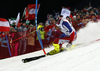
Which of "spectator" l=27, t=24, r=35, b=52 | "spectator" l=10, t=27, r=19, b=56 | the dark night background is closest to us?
"spectator" l=10, t=27, r=19, b=56

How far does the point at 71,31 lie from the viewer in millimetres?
6082

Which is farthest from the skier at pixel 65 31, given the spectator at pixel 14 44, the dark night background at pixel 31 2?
the dark night background at pixel 31 2

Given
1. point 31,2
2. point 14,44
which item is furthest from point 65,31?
point 31,2

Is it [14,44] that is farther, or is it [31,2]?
[31,2]

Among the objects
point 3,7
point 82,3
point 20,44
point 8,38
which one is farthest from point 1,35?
point 82,3

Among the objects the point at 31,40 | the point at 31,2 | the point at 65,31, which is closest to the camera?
the point at 65,31

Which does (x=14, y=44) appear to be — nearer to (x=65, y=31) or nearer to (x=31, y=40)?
(x=31, y=40)

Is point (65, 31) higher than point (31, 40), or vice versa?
point (65, 31)

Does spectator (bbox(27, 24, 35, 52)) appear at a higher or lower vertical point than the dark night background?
lower

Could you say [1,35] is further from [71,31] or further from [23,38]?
[71,31]

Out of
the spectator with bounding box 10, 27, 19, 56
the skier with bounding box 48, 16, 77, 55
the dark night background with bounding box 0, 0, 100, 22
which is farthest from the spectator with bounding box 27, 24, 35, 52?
the dark night background with bounding box 0, 0, 100, 22

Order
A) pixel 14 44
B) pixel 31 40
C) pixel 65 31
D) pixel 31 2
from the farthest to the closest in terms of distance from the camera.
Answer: pixel 31 2, pixel 31 40, pixel 14 44, pixel 65 31

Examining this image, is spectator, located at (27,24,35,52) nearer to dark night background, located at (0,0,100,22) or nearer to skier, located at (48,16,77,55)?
skier, located at (48,16,77,55)

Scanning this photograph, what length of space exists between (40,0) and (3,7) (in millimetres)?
4153
